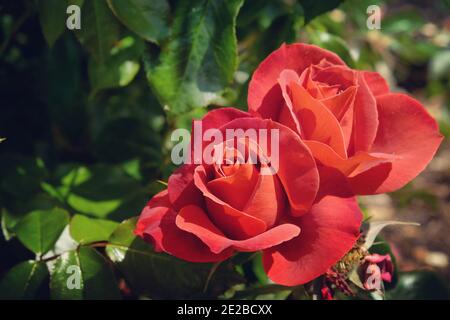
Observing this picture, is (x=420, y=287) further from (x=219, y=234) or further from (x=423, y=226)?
(x=423, y=226)

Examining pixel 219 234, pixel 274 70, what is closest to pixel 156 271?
pixel 219 234

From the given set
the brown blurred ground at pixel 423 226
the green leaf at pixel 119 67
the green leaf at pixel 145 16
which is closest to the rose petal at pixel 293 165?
the green leaf at pixel 145 16

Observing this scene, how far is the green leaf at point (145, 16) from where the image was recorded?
0.74m

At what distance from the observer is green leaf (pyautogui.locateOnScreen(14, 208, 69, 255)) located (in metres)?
0.78

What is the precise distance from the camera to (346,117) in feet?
2.07

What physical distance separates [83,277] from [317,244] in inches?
12.5

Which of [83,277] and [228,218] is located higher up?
[228,218]

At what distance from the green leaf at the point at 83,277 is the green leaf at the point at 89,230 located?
23 millimetres

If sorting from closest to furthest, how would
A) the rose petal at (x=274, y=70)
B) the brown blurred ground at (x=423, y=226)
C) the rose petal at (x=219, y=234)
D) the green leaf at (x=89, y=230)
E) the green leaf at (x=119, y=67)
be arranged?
the rose petal at (x=219, y=234), the rose petal at (x=274, y=70), the green leaf at (x=89, y=230), the green leaf at (x=119, y=67), the brown blurred ground at (x=423, y=226)

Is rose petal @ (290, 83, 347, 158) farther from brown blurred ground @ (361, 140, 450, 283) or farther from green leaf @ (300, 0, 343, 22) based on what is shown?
brown blurred ground @ (361, 140, 450, 283)

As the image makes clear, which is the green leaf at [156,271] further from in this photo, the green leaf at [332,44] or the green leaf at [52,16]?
the green leaf at [332,44]

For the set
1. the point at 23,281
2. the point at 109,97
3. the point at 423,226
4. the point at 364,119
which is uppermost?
the point at 364,119

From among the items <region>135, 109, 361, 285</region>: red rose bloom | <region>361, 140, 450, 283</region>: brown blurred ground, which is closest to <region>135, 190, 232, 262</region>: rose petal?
<region>135, 109, 361, 285</region>: red rose bloom

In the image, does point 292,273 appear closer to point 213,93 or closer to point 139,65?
point 213,93
